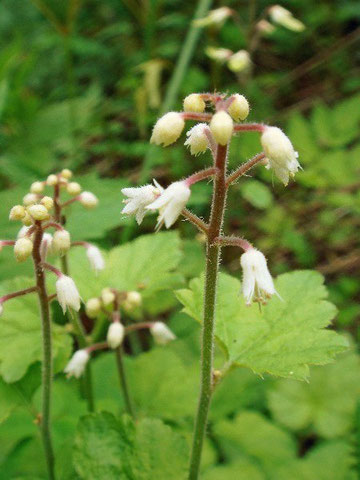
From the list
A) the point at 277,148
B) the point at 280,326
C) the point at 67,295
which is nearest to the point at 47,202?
the point at 67,295

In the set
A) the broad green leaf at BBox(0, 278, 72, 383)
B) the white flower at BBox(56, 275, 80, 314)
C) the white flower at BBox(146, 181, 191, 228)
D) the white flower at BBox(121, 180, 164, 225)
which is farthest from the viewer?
the broad green leaf at BBox(0, 278, 72, 383)

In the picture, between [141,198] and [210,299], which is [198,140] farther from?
[210,299]

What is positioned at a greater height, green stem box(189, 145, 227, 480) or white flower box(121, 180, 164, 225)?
white flower box(121, 180, 164, 225)

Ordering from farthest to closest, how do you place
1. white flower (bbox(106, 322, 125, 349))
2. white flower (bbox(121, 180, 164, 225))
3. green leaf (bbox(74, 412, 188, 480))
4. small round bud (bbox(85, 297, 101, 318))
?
small round bud (bbox(85, 297, 101, 318)), white flower (bbox(106, 322, 125, 349)), green leaf (bbox(74, 412, 188, 480)), white flower (bbox(121, 180, 164, 225))

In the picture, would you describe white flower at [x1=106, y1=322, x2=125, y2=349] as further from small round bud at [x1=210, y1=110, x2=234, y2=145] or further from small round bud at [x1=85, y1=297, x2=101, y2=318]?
small round bud at [x1=210, y1=110, x2=234, y2=145]

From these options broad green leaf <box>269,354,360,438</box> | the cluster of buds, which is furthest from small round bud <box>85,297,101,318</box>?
broad green leaf <box>269,354,360,438</box>

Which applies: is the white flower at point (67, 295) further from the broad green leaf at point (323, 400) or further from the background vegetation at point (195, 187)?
the broad green leaf at point (323, 400)

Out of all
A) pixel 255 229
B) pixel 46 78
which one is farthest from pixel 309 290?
pixel 46 78

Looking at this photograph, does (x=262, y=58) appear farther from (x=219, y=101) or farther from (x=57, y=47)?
(x=219, y=101)
